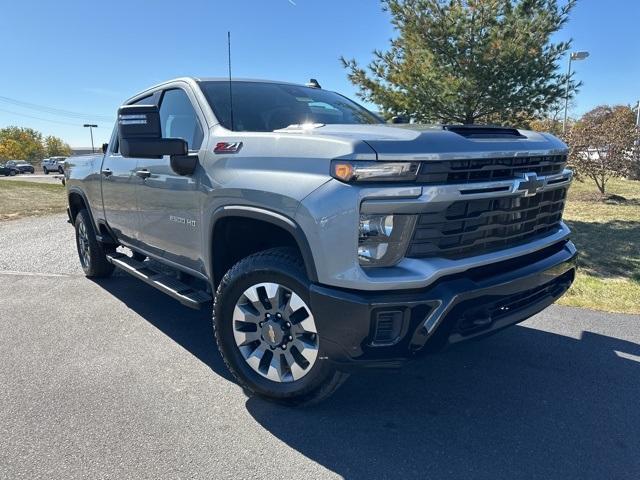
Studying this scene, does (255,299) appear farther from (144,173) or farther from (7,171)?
(7,171)

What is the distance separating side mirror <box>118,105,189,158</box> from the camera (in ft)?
10.2

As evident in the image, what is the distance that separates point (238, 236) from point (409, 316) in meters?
1.39

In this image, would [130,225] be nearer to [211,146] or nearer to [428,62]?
[211,146]

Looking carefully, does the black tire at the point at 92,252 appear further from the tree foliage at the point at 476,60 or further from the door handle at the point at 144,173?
the tree foliage at the point at 476,60

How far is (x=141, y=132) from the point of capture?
10.3 feet

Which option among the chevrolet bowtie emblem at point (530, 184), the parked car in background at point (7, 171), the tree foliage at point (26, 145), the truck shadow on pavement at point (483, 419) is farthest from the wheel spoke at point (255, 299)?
the tree foliage at point (26, 145)

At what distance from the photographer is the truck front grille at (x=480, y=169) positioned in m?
2.36

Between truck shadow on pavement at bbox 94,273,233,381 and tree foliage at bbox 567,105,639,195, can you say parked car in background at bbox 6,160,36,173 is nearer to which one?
tree foliage at bbox 567,105,639,195

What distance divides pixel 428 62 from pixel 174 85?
225 inches

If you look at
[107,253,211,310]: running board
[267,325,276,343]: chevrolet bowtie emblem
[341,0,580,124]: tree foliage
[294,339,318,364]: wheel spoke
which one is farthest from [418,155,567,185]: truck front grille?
[341,0,580,124]: tree foliage

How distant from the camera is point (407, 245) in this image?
2367 mm

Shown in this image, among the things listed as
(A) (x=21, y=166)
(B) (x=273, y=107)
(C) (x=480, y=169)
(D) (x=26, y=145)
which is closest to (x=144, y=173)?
(B) (x=273, y=107)

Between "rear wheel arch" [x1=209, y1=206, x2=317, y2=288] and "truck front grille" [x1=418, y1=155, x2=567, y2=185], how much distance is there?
2.76 feet

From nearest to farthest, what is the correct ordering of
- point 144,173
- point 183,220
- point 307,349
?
point 307,349
point 183,220
point 144,173
